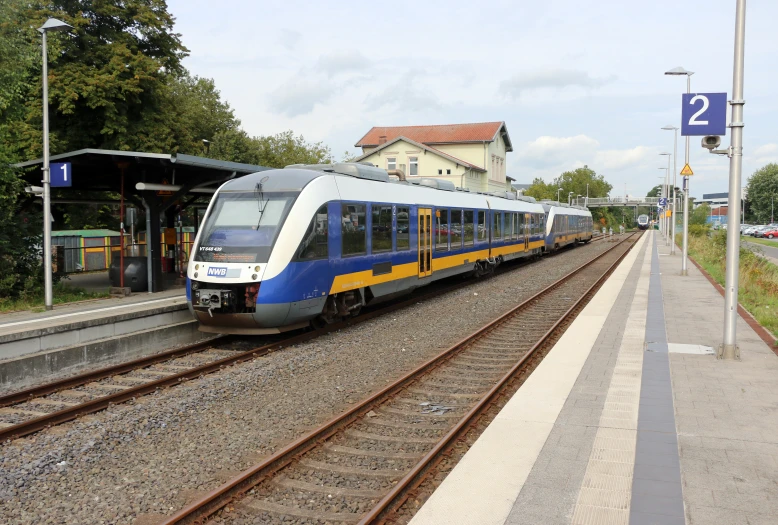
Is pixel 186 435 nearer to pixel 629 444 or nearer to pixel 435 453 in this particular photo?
pixel 435 453

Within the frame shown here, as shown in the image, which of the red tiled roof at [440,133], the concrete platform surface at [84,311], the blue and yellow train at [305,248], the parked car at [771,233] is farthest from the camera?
the parked car at [771,233]

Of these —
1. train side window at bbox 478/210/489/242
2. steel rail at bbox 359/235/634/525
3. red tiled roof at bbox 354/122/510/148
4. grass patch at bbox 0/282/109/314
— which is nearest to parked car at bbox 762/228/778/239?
red tiled roof at bbox 354/122/510/148

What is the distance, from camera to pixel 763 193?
105 metres

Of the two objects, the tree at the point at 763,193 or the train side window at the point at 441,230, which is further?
the tree at the point at 763,193

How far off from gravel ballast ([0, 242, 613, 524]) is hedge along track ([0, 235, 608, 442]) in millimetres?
197

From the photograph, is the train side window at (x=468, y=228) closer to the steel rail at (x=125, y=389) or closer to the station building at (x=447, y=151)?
the steel rail at (x=125, y=389)

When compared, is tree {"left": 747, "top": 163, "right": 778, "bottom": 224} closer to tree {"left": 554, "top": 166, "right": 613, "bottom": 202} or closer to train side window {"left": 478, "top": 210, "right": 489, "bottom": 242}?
tree {"left": 554, "top": 166, "right": 613, "bottom": 202}

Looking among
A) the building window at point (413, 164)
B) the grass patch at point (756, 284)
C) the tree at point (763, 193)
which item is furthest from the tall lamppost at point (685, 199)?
the tree at point (763, 193)

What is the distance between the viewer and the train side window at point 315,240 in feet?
35.8

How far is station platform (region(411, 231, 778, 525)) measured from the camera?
15.5ft

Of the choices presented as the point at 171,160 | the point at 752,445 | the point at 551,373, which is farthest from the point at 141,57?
the point at 752,445

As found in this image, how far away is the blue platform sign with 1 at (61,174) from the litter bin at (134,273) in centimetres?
288

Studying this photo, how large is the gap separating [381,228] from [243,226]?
3766mm

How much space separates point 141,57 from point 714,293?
73.1ft
